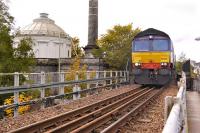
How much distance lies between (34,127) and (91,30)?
5791cm

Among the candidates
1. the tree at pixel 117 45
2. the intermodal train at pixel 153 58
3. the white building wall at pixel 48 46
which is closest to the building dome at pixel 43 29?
the white building wall at pixel 48 46

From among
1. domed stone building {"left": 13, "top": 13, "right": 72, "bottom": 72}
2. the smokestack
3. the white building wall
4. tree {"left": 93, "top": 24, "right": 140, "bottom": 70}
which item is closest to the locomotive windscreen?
tree {"left": 93, "top": 24, "right": 140, "bottom": 70}

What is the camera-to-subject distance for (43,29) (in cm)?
7300

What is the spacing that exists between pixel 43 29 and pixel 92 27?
11723 mm

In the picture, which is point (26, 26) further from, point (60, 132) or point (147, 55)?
point (60, 132)

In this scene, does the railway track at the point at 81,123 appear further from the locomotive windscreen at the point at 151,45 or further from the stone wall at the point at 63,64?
the stone wall at the point at 63,64

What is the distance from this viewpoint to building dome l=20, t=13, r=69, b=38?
71.8m

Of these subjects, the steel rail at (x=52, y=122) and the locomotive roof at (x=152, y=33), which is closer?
the steel rail at (x=52, y=122)

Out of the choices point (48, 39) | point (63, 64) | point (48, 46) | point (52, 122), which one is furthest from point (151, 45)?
point (48, 39)

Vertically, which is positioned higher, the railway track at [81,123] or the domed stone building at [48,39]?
the domed stone building at [48,39]

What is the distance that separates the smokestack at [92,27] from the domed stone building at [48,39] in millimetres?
6485

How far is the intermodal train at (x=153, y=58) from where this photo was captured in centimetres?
2575

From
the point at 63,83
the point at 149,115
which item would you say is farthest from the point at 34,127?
the point at 63,83

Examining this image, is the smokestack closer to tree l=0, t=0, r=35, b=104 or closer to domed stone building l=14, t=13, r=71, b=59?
domed stone building l=14, t=13, r=71, b=59
